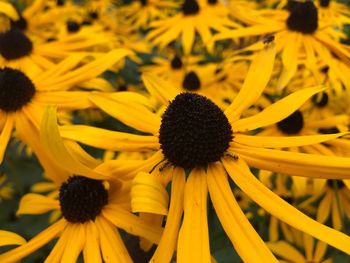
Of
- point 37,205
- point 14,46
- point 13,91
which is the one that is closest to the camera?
point 37,205

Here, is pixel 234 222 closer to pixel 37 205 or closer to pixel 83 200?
pixel 83 200

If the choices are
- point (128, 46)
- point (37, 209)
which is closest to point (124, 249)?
point (37, 209)

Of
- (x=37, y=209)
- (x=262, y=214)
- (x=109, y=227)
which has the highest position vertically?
(x=109, y=227)

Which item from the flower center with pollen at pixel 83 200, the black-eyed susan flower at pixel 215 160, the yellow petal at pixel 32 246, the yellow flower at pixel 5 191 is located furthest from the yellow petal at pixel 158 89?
the yellow flower at pixel 5 191

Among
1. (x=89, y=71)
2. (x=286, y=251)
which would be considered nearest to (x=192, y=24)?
(x=89, y=71)

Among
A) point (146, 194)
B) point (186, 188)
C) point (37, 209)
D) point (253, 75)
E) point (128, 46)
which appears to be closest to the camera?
point (146, 194)

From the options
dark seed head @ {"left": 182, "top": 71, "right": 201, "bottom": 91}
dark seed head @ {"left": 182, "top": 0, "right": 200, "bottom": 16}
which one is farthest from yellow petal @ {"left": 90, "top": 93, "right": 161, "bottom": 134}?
dark seed head @ {"left": 182, "top": 0, "right": 200, "bottom": 16}

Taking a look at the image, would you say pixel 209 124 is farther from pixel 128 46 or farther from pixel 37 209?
pixel 128 46

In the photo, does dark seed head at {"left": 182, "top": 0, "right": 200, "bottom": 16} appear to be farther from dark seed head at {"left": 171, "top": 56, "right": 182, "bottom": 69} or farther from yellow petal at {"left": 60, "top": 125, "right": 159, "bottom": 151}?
yellow petal at {"left": 60, "top": 125, "right": 159, "bottom": 151}
